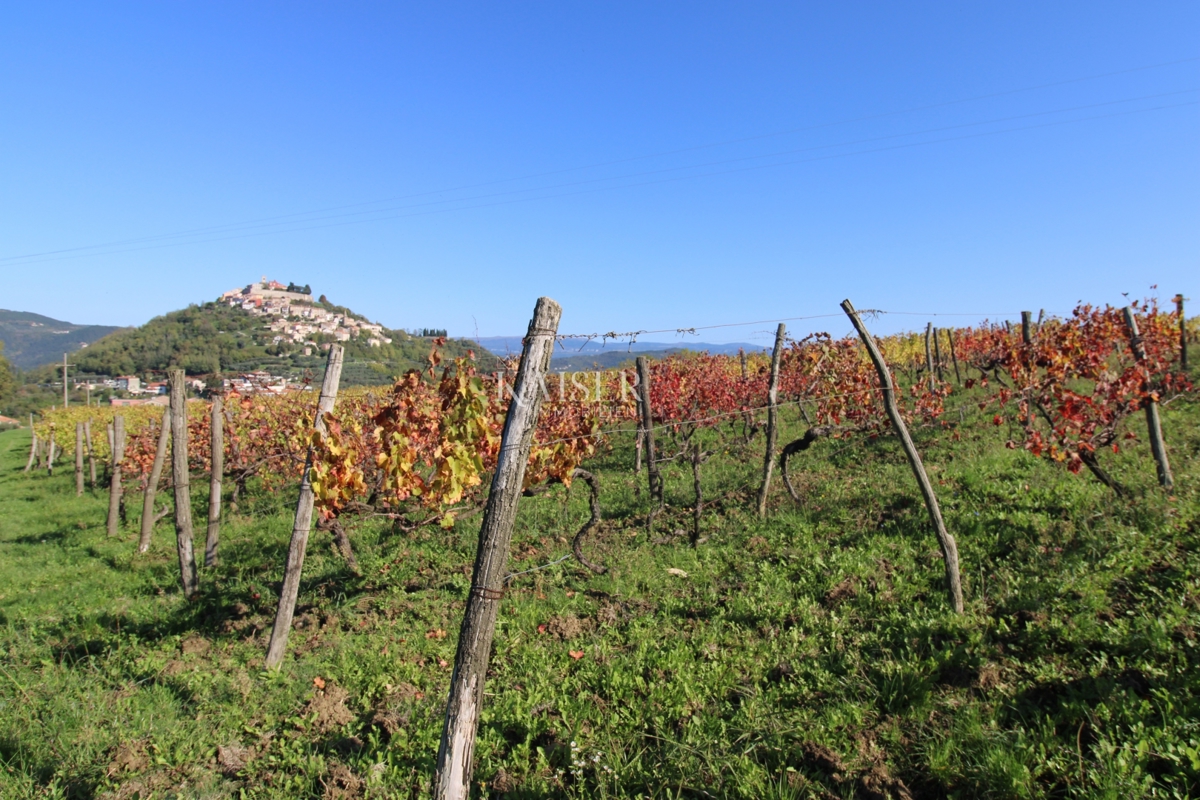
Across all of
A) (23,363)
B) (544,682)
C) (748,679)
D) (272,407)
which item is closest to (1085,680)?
(748,679)

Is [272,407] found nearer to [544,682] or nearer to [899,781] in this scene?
[544,682]

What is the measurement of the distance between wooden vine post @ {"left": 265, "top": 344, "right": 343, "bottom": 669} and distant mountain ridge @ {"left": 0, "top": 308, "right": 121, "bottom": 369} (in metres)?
121

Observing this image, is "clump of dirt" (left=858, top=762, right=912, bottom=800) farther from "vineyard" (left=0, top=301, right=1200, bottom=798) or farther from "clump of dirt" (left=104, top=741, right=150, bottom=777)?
"clump of dirt" (left=104, top=741, right=150, bottom=777)

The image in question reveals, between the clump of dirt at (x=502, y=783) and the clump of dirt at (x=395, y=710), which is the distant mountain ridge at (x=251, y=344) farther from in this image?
the clump of dirt at (x=502, y=783)

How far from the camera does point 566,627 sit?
181 inches

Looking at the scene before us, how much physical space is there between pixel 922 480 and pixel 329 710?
4.34 m

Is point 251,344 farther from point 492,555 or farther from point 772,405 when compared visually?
point 492,555

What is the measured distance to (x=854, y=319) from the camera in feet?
15.6

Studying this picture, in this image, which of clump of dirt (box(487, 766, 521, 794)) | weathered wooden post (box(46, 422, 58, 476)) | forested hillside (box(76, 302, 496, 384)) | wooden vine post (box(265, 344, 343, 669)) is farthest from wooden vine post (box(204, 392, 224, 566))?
weathered wooden post (box(46, 422, 58, 476))

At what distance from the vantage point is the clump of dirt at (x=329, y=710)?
359cm

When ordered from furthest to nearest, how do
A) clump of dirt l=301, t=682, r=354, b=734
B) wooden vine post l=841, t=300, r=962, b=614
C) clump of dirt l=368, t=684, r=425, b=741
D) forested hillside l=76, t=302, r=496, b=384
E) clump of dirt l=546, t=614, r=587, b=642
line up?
forested hillside l=76, t=302, r=496, b=384
clump of dirt l=546, t=614, r=587, b=642
wooden vine post l=841, t=300, r=962, b=614
clump of dirt l=301, t=682, r=354, b=734
clump of dirt l=368, t=684, r=425, b=741

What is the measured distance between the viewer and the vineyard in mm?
2840

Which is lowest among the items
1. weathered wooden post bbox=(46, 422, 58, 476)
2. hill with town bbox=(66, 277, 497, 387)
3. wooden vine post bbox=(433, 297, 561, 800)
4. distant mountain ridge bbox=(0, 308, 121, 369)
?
weathered wooden post bbox=(46, 422, 58, 476)

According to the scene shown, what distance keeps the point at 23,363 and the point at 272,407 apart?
126901mm
